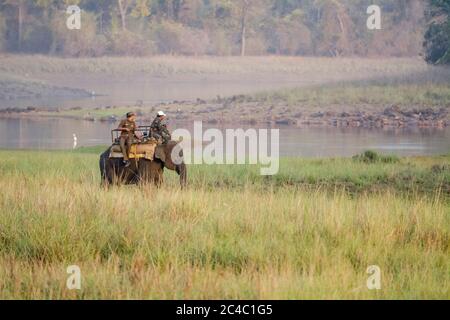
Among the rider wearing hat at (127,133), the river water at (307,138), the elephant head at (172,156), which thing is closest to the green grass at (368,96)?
the river water at (307,138)

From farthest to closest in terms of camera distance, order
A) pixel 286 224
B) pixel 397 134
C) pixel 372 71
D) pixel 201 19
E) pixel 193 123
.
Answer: pixel 201 19 → pixel 372 71 → pixel 193 123 → pixel 397 134 → pixel 286 224

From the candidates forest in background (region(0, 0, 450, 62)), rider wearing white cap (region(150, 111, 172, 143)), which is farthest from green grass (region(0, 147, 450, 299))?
forest in background (region(0, 0, 450, 62))

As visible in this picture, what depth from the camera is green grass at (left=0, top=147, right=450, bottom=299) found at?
29.5 ft

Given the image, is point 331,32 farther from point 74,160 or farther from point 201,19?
point 74,160

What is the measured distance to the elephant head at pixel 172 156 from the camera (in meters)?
15.1

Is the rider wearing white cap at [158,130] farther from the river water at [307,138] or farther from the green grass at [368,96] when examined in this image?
the green grass at [368,96]

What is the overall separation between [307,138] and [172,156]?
20.8 meters

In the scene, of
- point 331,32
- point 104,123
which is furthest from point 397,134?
point 331,32

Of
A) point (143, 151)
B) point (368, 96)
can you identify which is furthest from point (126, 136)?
point (368, 96)

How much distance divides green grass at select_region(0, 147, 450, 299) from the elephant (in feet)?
3.03

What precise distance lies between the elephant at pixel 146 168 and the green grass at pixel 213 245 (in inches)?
36.4

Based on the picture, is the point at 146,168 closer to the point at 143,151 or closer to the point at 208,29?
the point at 143,151
